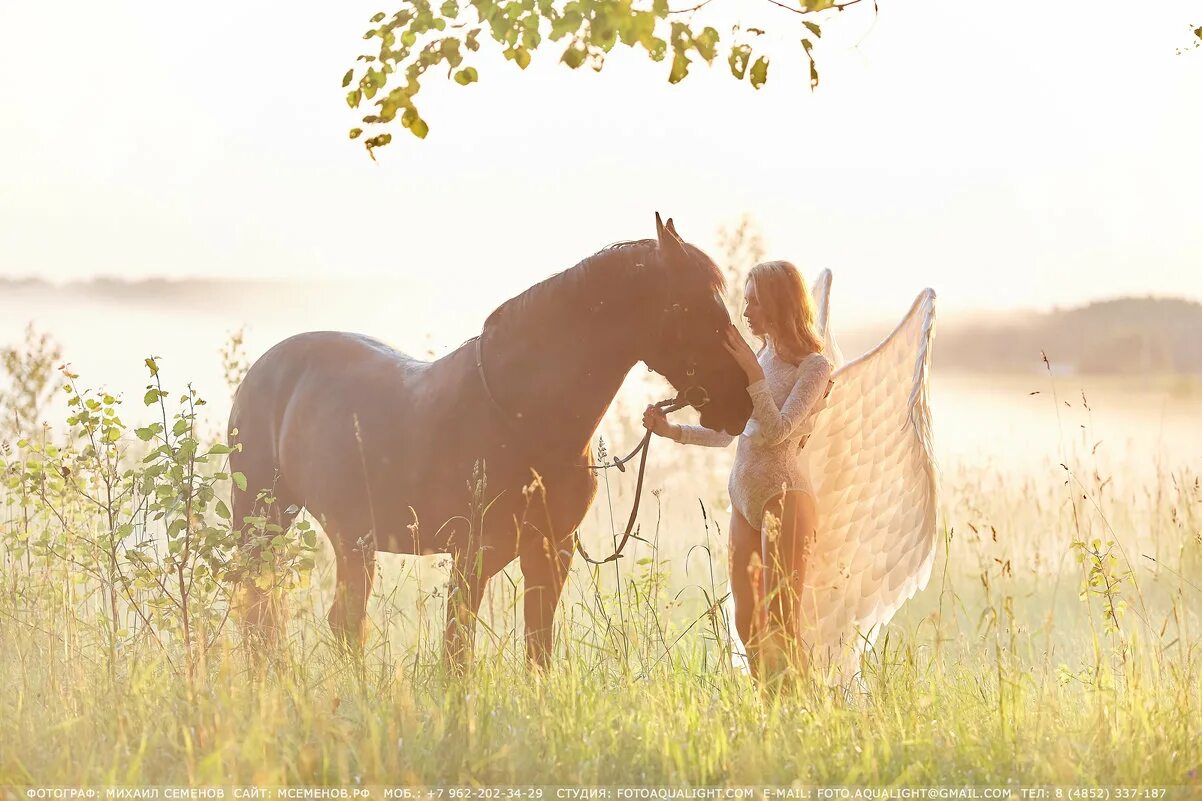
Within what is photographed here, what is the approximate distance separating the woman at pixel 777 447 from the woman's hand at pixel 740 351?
0.16 meters

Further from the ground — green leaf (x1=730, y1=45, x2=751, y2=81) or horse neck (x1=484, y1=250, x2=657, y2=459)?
green leaf (x1=730, y1=45, x2=751, y2=81)

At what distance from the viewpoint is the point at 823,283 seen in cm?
604

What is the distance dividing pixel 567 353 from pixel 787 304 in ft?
3.38

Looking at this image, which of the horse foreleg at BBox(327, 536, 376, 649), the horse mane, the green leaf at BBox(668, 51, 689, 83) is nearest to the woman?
the horse mane

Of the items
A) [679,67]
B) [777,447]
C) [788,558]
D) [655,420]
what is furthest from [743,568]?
[679,67]

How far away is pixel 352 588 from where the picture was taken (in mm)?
5754

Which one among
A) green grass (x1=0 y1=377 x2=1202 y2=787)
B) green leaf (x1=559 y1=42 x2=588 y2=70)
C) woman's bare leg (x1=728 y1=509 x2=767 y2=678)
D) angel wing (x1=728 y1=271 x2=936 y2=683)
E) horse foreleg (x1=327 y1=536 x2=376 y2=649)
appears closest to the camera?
green grass (x1=0 y1=377 x2=1202 y2=787)

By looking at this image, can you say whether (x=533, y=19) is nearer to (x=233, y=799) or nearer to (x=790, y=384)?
(x=790, y=384)

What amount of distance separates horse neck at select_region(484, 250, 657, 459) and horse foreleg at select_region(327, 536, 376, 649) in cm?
111

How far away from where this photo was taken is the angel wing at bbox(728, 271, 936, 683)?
5855 millimetres

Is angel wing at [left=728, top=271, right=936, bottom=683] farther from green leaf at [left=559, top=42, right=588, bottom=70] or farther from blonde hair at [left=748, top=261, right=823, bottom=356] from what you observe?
green leaf at [left=559, top=42, right=588, bottom=70]

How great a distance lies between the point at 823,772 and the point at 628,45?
9.00 ft

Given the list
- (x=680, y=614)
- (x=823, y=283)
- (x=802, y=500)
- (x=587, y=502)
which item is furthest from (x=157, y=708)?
(x=680, y=614)

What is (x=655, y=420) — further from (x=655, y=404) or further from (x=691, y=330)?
(x=691, y=330)
